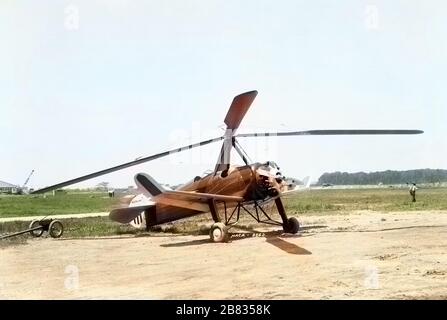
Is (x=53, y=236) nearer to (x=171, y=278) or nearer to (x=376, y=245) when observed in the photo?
(x=171, y=278)

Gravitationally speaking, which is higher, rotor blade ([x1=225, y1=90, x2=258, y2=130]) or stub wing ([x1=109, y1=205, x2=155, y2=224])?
rotor blade ([x1=225, y1=90, x2=258, y2=130])

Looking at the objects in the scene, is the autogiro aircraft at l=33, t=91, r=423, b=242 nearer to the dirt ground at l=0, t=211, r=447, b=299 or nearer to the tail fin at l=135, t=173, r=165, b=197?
the tail fin at l=135, t=173, r=165, b=197

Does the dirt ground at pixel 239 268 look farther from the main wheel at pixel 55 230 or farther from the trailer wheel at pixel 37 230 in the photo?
the trailer wheel at pixel 37 230

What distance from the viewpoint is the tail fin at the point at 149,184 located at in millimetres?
12125

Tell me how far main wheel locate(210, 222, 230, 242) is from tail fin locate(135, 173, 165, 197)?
206 cm

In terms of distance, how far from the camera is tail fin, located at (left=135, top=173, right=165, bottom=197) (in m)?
12.1

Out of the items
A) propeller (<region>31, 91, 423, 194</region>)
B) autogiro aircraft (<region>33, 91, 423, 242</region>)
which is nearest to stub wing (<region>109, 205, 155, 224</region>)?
autogiro aircraft (<region>33, 91, 423, 242</region>)

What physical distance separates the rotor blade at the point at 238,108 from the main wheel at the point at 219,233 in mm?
2943

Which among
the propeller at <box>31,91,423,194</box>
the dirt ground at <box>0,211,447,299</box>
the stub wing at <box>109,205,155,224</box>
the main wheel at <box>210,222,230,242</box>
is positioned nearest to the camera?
the dirt ground at <box>0,211,447,299</box>

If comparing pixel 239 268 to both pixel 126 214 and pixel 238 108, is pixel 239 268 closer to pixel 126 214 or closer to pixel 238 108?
pixel 238 108

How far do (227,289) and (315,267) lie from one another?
7.72ft

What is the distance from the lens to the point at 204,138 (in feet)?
39.7
